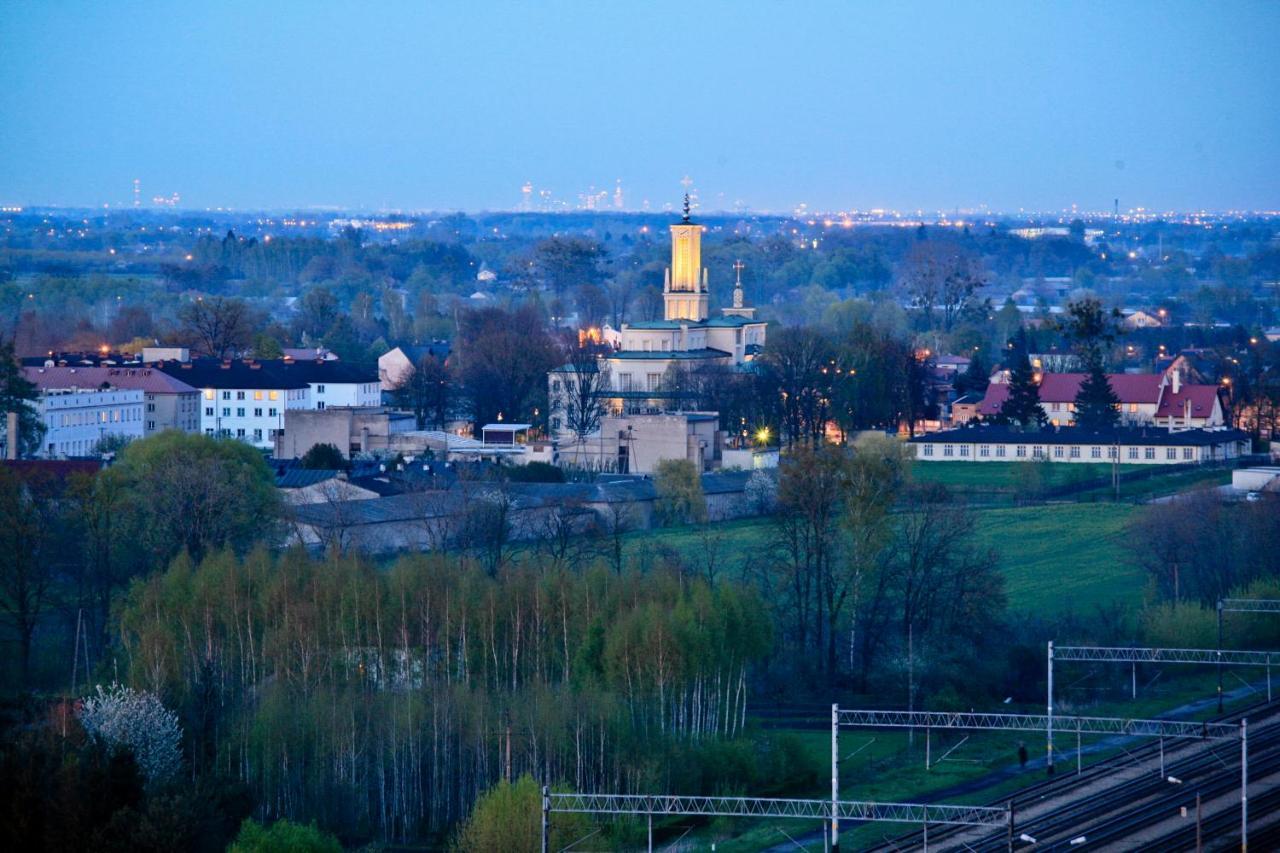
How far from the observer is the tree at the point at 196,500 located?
2891 centimetres

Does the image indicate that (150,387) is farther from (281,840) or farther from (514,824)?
(281,840)

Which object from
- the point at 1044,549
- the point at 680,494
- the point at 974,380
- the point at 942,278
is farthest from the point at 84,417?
the point at 942,278

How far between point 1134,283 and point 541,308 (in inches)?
1929

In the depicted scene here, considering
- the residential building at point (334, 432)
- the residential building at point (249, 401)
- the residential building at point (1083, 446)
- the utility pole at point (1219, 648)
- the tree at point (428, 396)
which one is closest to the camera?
the utility pole at point (1219, 648)

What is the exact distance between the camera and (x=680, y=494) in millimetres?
37031

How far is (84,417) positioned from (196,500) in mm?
15557

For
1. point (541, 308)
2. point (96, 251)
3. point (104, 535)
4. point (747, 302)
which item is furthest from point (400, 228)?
point (104, 535)

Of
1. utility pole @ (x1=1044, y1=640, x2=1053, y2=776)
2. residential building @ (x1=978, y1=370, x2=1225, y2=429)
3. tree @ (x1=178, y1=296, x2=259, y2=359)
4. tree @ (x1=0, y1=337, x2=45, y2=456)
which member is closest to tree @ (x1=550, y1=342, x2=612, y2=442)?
residential building @ (x1=978, y1=370, x2=1225, y2=429)

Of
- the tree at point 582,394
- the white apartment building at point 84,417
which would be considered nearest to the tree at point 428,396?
the tree at point 582,394

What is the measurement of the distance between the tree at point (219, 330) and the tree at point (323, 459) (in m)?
19.3

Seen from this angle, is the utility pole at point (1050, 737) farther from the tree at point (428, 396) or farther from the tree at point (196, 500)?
the tree at point (428, 396)

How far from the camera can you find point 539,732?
21.7m

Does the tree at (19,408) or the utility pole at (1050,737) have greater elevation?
the tree at (19,408)

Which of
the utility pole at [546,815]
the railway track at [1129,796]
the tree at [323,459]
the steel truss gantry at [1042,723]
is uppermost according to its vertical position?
the tree at [323,459]
